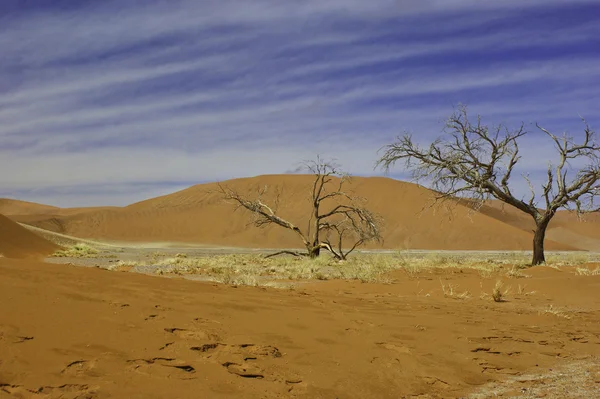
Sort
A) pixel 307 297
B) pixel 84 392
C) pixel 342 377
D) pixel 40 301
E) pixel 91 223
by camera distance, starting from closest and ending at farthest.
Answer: pixel 84 392, pixel 342 377, pixel 40 301, pixel 307 297, pixel 91 223

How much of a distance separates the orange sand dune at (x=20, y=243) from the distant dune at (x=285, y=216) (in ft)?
85.4

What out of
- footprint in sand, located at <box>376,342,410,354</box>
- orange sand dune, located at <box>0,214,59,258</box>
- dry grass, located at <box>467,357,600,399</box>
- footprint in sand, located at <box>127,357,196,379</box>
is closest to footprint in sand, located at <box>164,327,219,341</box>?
footprint in sand, located at <box>127,357,196,379</box>

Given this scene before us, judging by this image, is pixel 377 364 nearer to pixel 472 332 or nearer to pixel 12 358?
pixel 472 332

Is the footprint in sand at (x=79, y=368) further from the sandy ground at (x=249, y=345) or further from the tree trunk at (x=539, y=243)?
the tree trunk at (x=539, y=243)

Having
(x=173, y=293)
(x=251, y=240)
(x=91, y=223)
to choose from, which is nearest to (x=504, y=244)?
(x=251, y=240)

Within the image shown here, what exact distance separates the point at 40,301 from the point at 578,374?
6.20m

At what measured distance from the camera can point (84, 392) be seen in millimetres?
4492

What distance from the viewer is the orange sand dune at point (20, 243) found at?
1143 inches

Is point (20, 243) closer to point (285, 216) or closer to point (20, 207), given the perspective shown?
point (285, 216)

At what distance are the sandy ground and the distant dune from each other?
50418 mm

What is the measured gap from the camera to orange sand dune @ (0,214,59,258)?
1143 inches

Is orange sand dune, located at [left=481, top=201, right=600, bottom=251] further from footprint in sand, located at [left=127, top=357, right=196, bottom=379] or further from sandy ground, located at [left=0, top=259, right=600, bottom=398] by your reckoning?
footprint in sand, located at [left=127, top=357, right=196, bottom=379]

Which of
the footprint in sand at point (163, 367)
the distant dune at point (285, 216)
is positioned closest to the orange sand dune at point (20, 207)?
the distant dune at point (285, 216)

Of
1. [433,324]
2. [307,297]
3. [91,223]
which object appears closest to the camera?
[433,324]
